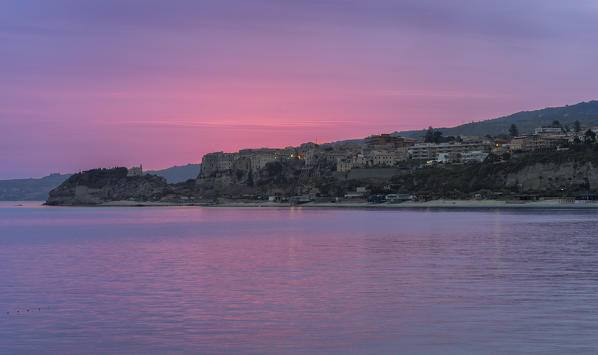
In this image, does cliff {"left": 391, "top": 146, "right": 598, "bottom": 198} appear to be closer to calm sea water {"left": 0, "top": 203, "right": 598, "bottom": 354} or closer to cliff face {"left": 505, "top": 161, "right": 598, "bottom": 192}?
cliff face {"left": 505, "top": 161, "right": 598, "bottom": 192}

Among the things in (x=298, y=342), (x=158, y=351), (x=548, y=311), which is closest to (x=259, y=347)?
(x=298, y=342)

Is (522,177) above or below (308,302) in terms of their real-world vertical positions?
above

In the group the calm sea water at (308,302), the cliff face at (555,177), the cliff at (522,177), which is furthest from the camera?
the cliff at (522,177)

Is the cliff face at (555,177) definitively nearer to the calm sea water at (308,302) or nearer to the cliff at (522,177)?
the cliff at (522,177)

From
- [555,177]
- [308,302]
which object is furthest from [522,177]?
[308,302]

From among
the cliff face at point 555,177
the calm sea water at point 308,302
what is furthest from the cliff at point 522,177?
the calm sea water at point 308,302

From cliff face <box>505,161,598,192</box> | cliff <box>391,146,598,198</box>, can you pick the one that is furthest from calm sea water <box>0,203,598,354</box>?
cliff <box>391,146,598,198</box>

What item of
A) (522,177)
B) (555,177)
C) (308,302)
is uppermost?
(522,177)

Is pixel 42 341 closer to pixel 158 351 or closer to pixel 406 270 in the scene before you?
pixel 158 351

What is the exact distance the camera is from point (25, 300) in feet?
75.5

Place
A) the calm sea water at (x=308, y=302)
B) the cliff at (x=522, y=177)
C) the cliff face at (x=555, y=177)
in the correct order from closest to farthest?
the calm sea water at (x=308, y=302)
the cliff face at (x=555, y=177)
the cliff at (x=522, y=177)

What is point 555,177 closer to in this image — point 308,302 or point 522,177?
point 522,177

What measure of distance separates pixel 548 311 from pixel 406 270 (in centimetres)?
1113

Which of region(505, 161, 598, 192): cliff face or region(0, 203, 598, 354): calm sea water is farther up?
region(505, 161, 598, 192): cliff face
